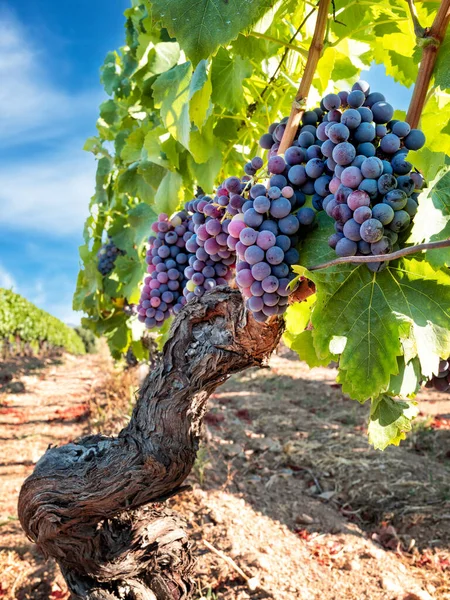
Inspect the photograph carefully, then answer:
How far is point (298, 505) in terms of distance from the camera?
455 centimetres

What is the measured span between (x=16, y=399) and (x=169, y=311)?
10016 mm

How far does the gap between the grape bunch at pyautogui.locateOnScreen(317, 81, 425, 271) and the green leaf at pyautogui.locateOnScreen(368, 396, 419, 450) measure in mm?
610

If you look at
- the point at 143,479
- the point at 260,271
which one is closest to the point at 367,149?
the point at 260,271

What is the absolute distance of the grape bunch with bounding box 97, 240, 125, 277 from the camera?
505cm

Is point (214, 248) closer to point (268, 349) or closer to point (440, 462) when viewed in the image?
point (268, 349)

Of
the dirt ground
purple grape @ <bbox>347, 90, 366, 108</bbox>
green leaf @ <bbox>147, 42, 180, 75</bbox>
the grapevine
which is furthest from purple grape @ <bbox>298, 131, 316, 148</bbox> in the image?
the dirt ground

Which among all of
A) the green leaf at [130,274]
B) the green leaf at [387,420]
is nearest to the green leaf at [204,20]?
the green leaf at [387,420]

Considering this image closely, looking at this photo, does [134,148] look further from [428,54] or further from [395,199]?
[395,199]

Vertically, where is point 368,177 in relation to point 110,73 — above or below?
below

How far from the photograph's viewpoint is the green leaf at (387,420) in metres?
1.75

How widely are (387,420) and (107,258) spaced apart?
379 cm

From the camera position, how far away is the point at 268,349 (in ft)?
6.53

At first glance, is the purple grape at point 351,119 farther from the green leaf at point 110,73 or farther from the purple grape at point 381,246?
the green leaf at point 110,73

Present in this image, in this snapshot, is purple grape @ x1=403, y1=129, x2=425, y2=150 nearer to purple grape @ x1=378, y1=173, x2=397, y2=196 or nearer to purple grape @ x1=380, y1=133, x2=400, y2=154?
purple grape @ x1=380, y1=133, x2=400, y2=154
